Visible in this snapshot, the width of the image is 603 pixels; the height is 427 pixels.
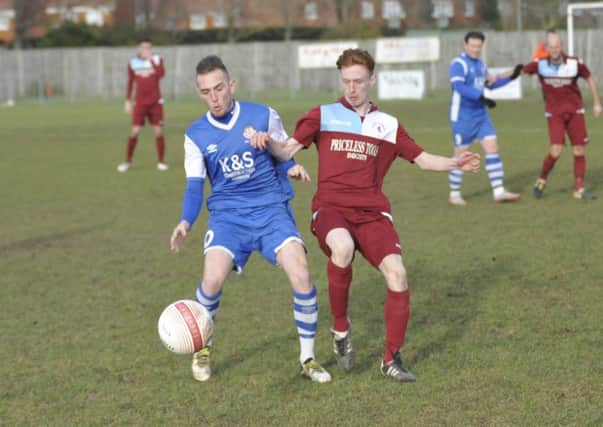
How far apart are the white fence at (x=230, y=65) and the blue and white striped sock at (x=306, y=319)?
38.6 metres

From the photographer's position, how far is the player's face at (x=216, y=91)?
6.09m

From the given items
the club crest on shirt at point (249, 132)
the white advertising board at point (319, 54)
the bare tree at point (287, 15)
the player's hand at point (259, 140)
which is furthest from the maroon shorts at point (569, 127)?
the bare tree at point (287, 15)

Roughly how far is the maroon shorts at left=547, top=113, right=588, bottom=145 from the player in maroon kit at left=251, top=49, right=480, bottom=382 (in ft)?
25.5

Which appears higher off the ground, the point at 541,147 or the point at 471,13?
the point at 471,13

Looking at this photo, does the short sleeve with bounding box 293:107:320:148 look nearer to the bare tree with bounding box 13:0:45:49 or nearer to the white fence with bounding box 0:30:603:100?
the white fence with bounding box 0:30:603:100

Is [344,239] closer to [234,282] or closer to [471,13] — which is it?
[234,282]

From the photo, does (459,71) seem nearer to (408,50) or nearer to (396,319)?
(396,319)

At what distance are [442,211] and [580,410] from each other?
7784 millimetres

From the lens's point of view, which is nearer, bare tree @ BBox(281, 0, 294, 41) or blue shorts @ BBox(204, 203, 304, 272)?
blue shorts @ BBox(204, 203, 304, 272)

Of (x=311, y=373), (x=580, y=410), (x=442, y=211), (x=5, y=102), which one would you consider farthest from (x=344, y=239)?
(x=5, y=102)

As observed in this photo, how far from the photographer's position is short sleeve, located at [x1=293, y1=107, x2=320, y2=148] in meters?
6.34

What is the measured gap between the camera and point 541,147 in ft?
66.7

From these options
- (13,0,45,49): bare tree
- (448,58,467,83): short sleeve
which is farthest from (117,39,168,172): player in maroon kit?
(13,0,45,49): bare tree

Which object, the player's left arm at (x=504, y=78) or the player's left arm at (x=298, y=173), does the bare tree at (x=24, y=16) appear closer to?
the player's left arm at (x=504, y=78)
